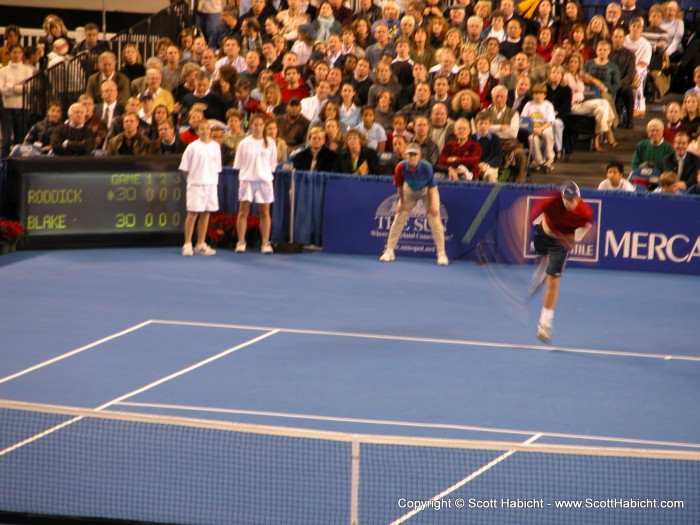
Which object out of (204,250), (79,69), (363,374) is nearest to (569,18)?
(204,250)

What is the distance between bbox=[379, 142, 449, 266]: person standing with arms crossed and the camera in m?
18.2

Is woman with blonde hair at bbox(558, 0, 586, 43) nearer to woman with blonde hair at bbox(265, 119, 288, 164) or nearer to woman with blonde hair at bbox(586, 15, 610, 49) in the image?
woman with blonde hair at bbox(586, 15, 610, 49)

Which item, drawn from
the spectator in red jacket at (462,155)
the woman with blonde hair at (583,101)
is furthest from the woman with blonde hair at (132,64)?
the woman with blonde hair at (583,101)

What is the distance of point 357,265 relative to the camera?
743 inches

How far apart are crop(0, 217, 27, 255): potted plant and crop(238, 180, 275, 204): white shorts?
3.53 metres

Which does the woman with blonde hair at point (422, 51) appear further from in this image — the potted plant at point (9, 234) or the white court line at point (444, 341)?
the white court line at point (444, 341)

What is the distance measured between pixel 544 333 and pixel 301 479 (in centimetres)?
568

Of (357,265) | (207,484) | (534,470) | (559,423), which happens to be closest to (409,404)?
(559,423)

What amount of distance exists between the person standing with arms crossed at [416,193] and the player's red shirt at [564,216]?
4304mm

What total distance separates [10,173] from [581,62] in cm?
996

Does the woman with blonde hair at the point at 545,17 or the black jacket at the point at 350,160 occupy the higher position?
the woman with blonde hair at the point at 545,17

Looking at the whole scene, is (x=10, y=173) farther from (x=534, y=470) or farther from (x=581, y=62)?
(x=534, y=470)

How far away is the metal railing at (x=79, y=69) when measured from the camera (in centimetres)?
2227

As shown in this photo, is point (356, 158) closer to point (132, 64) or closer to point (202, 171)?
point (202, 171)
